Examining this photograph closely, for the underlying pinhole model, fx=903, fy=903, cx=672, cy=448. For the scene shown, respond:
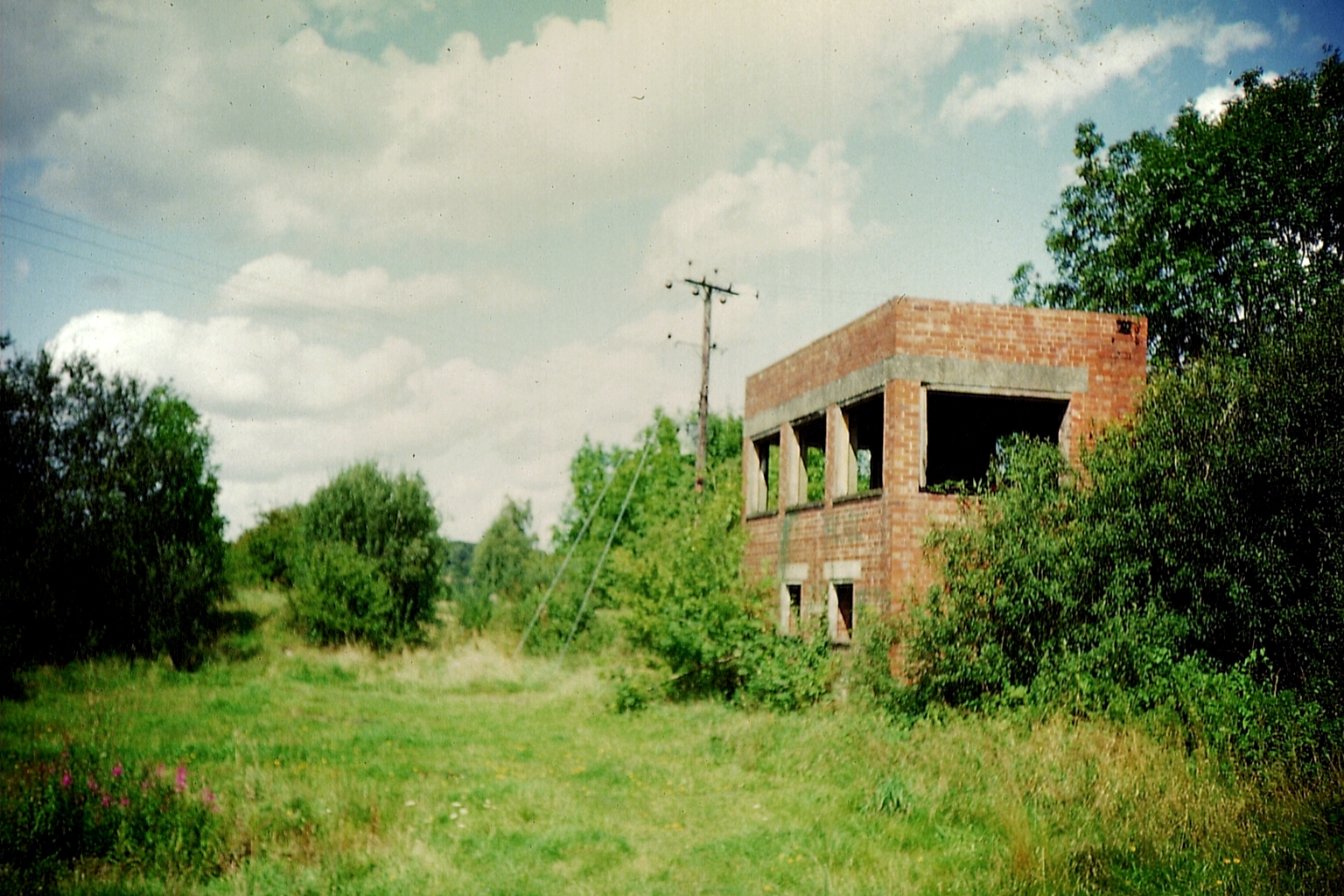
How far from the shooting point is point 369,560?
90.5 feet

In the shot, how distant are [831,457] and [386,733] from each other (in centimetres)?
856

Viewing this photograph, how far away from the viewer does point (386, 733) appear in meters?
14.1

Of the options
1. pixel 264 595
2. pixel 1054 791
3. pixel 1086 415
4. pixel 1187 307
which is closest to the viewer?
pixel 1054 791

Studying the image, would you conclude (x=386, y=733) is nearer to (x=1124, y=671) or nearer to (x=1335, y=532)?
(x=1124, y=671)

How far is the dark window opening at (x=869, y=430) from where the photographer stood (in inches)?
614

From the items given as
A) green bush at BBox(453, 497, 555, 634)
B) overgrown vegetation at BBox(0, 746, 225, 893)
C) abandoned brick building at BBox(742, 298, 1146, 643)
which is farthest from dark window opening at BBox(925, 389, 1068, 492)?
green bush at BBox(453, 497, 555, 634)

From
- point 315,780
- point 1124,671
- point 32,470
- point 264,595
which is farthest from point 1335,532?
point 264,595

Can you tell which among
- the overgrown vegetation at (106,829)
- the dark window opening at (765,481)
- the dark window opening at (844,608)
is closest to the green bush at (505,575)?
the dark window opening at (765,481)

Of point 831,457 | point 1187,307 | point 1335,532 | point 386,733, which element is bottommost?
point 386,733

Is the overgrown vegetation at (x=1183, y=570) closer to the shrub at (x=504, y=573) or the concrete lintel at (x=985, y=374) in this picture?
the concrete lintel at (x=985, y=374)

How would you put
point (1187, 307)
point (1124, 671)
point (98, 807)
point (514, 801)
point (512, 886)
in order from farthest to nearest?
1. point (1187, 307)
2. point (1124, 671)
3. point (514, 801)
4. point (98, 807)
5. point (512, 886)

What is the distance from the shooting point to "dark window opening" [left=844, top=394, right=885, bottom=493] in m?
15.6

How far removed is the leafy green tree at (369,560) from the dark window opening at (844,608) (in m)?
16.4

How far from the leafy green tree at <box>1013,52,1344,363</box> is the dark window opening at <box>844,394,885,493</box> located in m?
7.54
